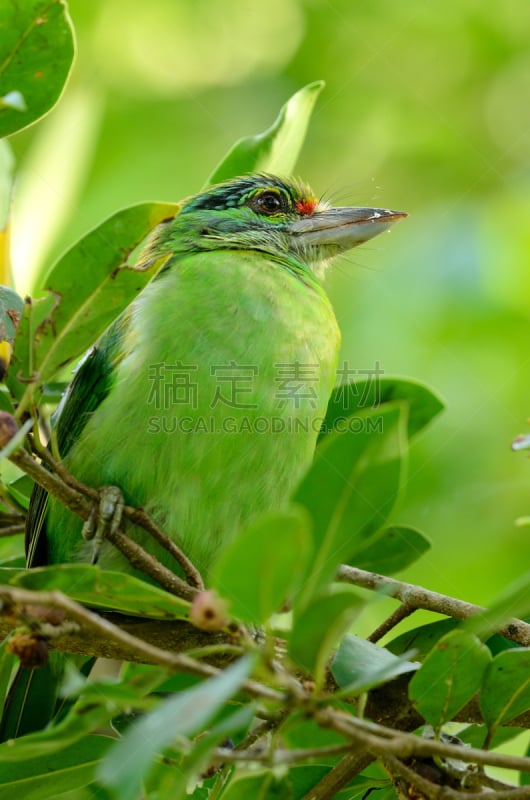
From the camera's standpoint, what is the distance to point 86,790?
6.88 feet

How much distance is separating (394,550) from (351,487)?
2.67 ft

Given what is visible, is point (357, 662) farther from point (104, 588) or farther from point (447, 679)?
point (104, 588)

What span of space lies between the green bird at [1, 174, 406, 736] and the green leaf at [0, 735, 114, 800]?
619mm

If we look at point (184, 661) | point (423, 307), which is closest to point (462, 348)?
point (423, 307)

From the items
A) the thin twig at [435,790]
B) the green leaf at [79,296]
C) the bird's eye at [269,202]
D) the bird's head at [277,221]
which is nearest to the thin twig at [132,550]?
the green leaf at [79,296]

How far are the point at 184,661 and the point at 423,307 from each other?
3141mm

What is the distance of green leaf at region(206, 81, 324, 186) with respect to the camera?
277 centimetres

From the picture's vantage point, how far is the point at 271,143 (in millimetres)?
2791

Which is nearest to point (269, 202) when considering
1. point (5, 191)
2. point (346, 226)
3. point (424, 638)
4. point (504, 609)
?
point (346, 226)

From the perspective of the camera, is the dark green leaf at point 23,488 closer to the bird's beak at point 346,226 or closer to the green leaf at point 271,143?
the green leaf at point 271,143

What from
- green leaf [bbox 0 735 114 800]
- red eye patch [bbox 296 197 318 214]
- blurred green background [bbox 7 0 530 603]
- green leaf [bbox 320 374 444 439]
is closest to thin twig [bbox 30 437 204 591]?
green leaf [bbox 0 735 114 800]

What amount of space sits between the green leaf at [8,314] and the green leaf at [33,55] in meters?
0.33

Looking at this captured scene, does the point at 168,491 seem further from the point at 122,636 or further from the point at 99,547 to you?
the point at 122,636

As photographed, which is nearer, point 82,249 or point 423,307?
point 82,249
